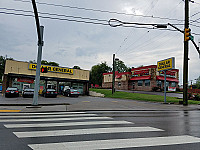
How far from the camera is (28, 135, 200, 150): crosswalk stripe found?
13.9 feet

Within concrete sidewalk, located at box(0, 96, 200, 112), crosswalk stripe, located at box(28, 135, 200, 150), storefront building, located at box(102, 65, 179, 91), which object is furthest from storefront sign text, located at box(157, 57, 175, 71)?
storefront building, located at box(102, 65, 179, 91)

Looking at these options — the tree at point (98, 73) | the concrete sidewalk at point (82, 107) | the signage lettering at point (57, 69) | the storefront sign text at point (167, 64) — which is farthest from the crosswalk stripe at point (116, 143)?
the tree at point (98, 73)

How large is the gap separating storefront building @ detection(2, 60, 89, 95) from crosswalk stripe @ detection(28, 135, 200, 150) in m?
29.7

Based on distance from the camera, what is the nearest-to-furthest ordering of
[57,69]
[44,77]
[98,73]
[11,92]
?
[11,92]
[44,77]
[57,69]
[98,73]

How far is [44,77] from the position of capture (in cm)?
3416

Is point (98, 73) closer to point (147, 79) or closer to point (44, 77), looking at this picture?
point (147, 79)

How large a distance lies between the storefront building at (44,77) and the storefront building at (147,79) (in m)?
16.4

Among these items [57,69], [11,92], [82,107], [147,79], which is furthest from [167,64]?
[147,79]

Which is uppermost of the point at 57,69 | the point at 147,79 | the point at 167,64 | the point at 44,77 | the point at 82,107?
the point at 57,69

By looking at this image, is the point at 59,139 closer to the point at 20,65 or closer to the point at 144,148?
the point at 144,148

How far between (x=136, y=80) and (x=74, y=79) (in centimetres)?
2062

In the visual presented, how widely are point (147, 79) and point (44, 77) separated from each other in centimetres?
2607

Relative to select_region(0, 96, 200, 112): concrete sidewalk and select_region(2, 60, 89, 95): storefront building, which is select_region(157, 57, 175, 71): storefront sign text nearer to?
select_region(0, 96, 200, 112): concrete sidewalk

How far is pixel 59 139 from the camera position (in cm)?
489
